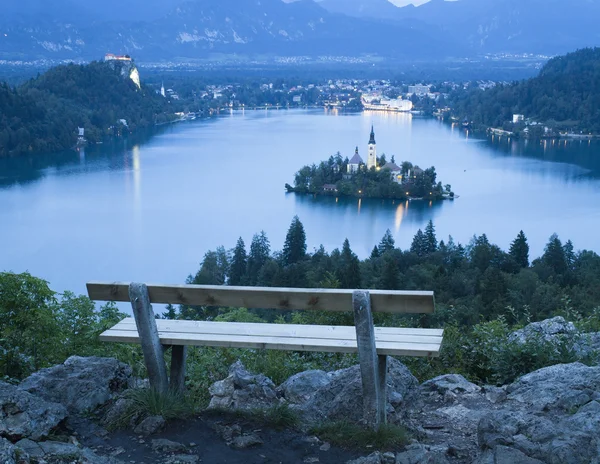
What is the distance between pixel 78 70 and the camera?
66250mm

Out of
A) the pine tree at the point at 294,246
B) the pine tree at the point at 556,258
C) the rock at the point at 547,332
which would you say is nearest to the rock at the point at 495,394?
the rock at the point at 547,332

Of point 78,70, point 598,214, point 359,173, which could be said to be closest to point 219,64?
point 78,70

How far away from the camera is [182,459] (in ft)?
7.50

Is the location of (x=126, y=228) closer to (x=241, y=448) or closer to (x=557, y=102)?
(x=241, y=448)

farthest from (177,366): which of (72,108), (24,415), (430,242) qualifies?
(72,108)

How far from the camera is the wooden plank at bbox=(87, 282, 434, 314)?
2256 millimetres

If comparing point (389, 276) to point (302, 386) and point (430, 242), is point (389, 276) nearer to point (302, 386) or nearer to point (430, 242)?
point (430, 242)

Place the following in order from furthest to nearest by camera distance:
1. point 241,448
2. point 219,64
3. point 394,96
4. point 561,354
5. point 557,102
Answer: point 219,64 → point 394,96 → point 557,102 → point 561,354 → point 241,448

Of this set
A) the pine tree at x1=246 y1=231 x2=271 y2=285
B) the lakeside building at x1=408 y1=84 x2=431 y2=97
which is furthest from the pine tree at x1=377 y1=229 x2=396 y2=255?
the lakeside building at x1=408 y1=84 x2=431 y2=97

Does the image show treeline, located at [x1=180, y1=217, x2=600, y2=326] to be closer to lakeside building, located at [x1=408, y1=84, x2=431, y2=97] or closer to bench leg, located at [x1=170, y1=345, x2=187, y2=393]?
bench leg, located at [x1=170, y1=345, x2=187, y2=393]

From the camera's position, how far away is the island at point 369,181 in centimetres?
3422

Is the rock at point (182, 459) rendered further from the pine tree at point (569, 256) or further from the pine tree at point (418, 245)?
the pine tree at point (418, 245)

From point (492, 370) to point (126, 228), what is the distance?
2305 cm

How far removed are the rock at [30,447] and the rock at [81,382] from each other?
44 centimetres
